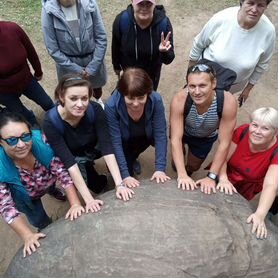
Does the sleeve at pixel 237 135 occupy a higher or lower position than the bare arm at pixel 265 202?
higher

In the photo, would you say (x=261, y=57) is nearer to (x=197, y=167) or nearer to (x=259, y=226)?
(x=197, y=167)

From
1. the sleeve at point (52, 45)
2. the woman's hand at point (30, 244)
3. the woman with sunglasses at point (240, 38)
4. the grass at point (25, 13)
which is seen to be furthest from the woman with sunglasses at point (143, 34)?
the grass at point (25, 13)

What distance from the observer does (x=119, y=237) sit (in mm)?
2842

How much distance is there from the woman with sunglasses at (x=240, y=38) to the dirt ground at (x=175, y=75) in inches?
60.0

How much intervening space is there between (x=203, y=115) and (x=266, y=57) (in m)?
1.02

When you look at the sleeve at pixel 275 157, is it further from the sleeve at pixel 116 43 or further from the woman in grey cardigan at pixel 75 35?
the woman in grey cardigan at pixel 75 35

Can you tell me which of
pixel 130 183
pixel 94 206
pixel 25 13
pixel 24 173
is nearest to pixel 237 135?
pixel 130 183

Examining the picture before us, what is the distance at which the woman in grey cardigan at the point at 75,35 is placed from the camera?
3.83 meters

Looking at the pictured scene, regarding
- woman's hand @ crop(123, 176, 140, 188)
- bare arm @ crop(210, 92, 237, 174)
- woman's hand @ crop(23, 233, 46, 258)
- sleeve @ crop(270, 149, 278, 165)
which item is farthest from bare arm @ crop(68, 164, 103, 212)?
sleeve @ crop(270, 149, 278, 165)

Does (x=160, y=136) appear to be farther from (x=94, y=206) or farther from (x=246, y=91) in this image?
(x=246, y=91)

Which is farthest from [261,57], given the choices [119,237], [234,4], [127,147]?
[234,4]

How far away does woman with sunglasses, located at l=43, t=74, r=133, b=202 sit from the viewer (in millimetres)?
3084

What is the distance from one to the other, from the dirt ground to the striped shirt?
3.69 ft

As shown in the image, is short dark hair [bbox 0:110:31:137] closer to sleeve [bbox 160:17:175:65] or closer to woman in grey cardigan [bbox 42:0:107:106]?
woman in grey cardigan [bbox 42:0:107:106]
